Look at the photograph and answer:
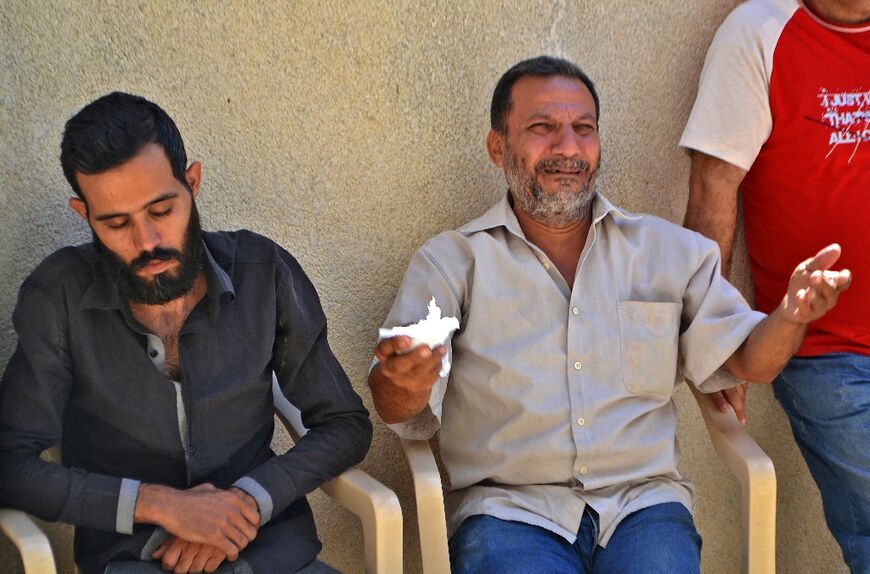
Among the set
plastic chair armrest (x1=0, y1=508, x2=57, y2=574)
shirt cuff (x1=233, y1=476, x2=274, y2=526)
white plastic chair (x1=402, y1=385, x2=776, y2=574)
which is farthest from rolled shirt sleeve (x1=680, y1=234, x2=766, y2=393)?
plastic chair armrest (x1=0, y1=508, x2=57, y2=574)

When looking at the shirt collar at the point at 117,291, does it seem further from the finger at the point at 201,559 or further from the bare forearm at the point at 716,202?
the bare forearm at the point at 716,202

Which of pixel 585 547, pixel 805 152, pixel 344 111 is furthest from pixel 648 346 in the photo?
pixel 344 111

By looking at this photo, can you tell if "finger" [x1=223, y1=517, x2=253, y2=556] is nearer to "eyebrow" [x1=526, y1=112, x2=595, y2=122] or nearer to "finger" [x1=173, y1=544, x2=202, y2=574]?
"finger" [x1=173, y1=544, x2=202, y2=574]

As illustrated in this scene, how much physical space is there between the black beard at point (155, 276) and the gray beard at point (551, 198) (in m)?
1.03

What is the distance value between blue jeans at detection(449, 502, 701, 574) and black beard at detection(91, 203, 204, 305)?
3.36 ft

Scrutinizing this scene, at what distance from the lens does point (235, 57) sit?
3.11 metres

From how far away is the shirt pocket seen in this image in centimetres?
299

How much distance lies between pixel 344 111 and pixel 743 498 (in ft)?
5.44

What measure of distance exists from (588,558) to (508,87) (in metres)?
1.45

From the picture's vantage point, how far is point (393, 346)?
239 centimetres

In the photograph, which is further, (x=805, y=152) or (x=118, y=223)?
(x=805, y=152)

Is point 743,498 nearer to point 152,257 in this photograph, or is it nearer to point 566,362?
point 566,362

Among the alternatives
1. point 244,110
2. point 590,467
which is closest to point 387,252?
point 244,110

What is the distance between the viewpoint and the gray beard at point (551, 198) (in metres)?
3.07
